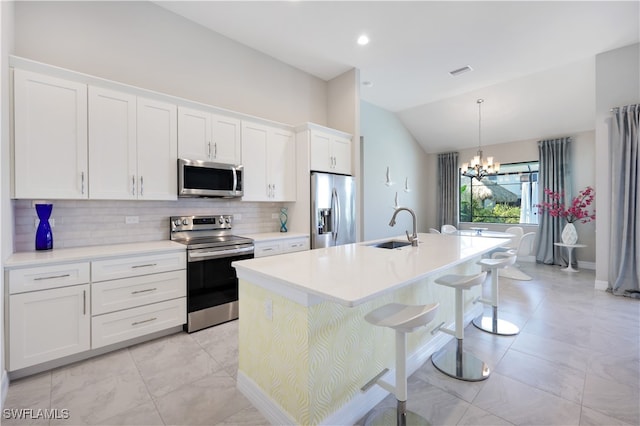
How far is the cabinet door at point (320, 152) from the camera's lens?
3934 mm

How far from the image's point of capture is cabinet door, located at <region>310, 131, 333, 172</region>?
3934 millimetres

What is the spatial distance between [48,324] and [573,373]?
395 cm

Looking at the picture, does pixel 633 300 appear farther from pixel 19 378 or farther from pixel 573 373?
pixel 19 378

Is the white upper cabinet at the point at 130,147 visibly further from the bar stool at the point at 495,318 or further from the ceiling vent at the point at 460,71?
the ceiling vent at the point at 460,71

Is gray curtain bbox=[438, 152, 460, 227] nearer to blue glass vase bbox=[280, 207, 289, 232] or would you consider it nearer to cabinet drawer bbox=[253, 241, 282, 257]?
blue glass vase bbox=[280, 207, 289, 232]

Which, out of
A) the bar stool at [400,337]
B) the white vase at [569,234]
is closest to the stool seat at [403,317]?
the bar stool at [400,337]

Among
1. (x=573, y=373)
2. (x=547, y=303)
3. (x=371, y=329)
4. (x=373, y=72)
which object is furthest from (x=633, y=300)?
(x=373, y=72)

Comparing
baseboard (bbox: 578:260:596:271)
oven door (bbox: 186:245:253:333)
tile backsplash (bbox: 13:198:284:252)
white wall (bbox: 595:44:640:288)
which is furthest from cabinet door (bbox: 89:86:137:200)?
baseboard (bbox: 578:260:596:271)

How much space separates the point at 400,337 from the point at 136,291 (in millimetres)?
2296

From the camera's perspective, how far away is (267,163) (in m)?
3.81

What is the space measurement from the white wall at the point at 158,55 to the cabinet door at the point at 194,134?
439 millimetres

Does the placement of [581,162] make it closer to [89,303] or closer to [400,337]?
[400,337]

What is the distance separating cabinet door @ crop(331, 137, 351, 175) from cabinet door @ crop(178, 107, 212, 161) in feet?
5.74

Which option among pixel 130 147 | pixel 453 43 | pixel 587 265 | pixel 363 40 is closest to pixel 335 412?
pixel 130 147
